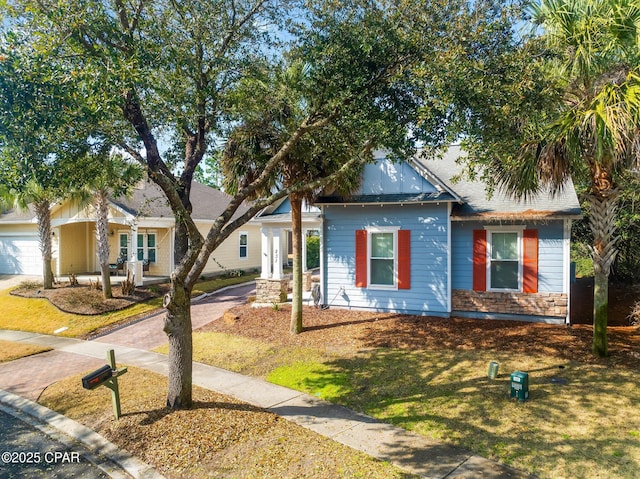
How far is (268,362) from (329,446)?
410 cm

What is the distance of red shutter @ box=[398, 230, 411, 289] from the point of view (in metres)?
13.2

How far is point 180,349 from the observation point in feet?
22.4

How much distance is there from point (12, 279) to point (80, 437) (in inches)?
793

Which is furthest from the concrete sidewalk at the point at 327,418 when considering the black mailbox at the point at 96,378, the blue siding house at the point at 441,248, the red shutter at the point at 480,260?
the red shutter at the point at 480,260

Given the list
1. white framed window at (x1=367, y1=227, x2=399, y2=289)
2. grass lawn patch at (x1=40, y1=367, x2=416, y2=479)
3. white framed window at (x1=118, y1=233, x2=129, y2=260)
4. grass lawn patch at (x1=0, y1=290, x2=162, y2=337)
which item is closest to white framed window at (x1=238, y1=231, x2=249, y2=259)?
white framed window at (x1=118, y1=233, x2=129, y2=260)

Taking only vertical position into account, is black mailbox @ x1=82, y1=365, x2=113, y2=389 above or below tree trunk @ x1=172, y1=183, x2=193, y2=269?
below

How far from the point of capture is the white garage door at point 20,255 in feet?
76.2

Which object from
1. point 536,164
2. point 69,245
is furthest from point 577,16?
point 69,245

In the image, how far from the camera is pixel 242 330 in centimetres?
1236

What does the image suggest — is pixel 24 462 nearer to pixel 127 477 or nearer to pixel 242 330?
pixel 127 477

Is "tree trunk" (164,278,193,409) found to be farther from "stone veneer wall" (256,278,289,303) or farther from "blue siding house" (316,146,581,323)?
"stone veneer wall" (256,278,289,303)

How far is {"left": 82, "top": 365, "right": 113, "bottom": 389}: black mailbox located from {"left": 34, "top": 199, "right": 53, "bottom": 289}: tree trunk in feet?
45.4

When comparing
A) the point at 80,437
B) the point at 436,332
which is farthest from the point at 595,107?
the point at 80,437

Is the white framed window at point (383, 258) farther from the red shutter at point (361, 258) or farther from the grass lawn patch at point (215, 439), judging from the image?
the grass lawn patch at point (215, 439)
